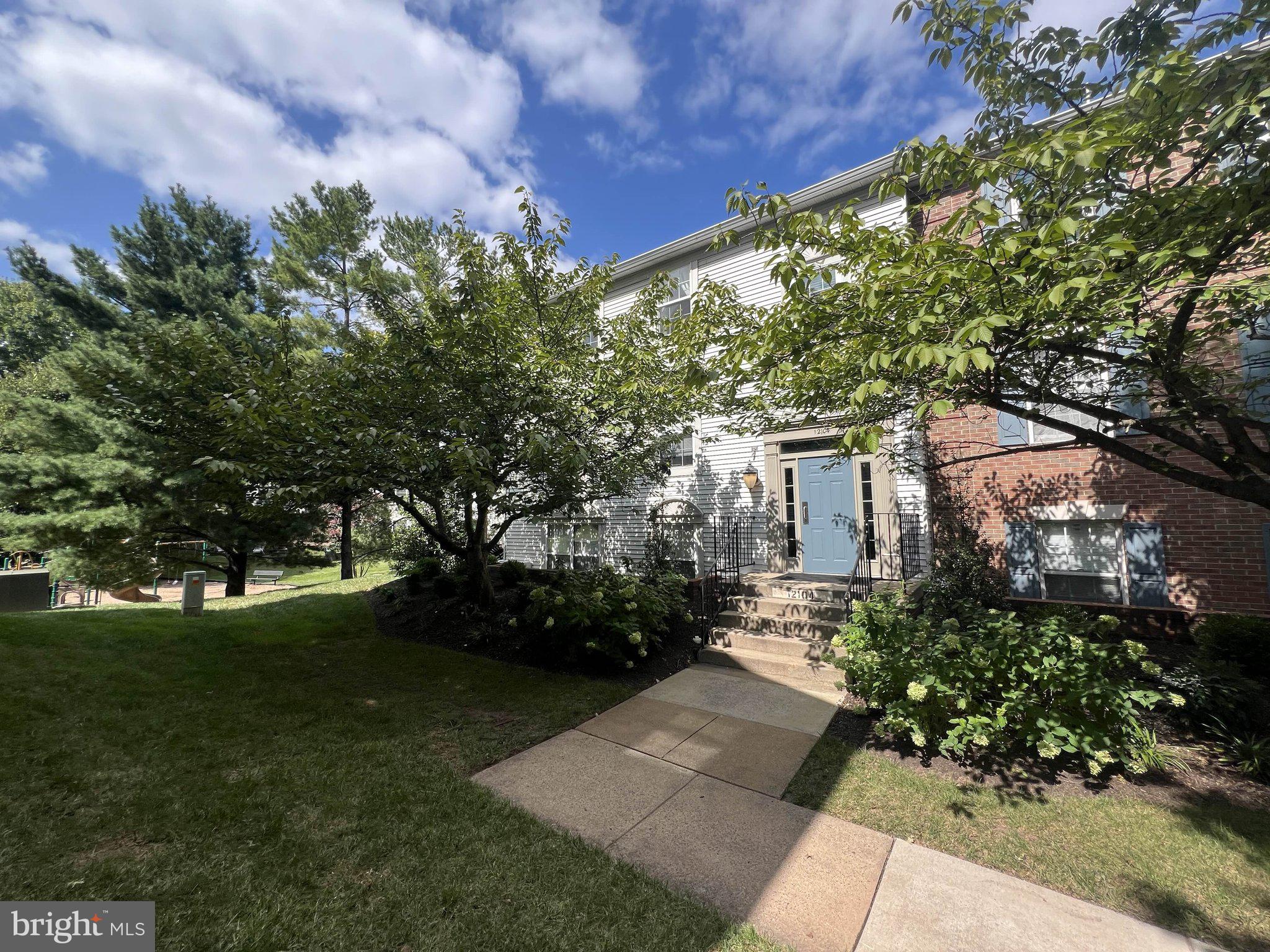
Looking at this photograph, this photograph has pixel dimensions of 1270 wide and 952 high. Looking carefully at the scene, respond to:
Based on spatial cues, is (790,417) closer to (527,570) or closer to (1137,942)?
(1137,942)

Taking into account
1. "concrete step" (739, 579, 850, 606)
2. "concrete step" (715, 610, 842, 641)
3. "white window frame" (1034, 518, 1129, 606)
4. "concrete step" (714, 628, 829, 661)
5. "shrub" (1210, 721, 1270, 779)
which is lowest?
"shrub" (1210, 721, 1270, 779)

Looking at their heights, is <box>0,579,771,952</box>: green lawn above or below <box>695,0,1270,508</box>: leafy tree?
below

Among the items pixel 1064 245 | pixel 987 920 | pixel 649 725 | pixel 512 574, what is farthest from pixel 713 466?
pixel 987 920

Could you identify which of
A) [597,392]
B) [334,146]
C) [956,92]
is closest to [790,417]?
[597,392]

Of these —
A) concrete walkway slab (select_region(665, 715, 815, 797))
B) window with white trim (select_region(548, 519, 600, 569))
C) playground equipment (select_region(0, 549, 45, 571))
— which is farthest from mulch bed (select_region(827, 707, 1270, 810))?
playground equipment (select_region(0, 549, 45, 571))

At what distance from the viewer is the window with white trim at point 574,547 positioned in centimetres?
1302

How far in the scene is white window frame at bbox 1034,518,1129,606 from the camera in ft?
22.9

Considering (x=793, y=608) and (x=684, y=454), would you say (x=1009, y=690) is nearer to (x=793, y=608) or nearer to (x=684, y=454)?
(x=793, y=608)

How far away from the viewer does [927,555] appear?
8.41 meters

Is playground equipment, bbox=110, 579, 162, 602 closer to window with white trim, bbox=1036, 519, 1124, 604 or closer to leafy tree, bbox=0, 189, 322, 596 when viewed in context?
leafy tree, bbox=0, 189, 322, 596

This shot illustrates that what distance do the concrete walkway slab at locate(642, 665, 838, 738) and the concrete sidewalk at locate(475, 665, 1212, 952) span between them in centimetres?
6

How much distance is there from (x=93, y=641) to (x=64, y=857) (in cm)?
580

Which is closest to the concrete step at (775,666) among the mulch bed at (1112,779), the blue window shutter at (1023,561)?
the mulch bed at (1112,779)

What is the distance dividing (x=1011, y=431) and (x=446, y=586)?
10.5m
